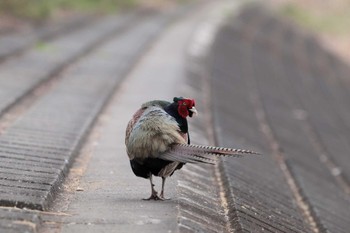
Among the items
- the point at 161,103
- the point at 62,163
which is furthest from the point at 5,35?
the point at 161,103

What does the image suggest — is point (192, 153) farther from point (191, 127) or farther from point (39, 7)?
point (39, 7)

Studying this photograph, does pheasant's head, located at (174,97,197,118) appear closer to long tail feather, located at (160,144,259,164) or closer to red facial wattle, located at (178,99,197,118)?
red facial wattle, located at (178,99,197,118)

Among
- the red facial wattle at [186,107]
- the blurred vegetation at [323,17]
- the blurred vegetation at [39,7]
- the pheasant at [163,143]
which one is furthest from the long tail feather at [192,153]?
the blurred vegetation at [323,17]

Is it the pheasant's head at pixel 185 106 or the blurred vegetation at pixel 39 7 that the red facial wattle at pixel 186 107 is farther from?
the blurred vegetation at pixel 39 7

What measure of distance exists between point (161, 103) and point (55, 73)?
8.05 m

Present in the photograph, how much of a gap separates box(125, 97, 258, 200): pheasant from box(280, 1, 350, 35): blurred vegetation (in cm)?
4162

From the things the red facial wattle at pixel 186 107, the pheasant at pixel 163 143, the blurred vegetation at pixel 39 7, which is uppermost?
the red facial wattle at pixel 186 107

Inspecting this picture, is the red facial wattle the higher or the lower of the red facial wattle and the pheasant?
the higher

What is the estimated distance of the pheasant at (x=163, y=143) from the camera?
18.1 ft

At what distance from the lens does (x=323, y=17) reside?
5378cm

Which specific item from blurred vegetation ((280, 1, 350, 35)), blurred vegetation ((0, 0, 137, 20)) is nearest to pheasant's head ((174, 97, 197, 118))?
blurred vegetation ((0, 0, 137, 20))

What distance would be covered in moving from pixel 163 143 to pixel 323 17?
163 ft

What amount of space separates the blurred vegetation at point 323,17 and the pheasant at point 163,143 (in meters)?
41.6

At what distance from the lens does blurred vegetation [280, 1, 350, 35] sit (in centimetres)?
4784
